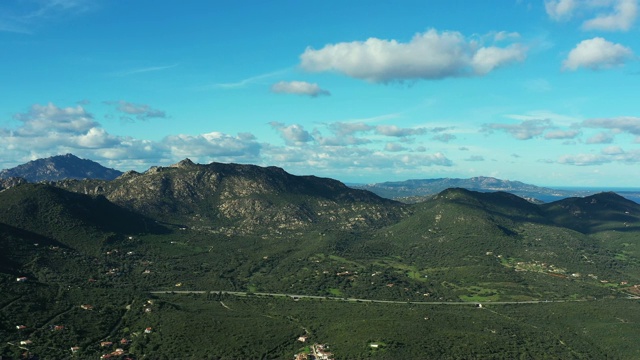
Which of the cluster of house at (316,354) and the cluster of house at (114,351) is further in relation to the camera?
the cluster of house at (316,354)

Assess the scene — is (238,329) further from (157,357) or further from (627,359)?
(627,359)

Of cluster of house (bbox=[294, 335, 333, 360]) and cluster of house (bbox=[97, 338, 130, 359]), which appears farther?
cluster of house (bbox=[294, 335, 333, 360])

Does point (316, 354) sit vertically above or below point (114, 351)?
below

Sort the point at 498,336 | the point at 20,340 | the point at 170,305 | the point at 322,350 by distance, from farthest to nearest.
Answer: the point at 170,305 → the point at 498,336 → the point at 322,350 → the point at 20,340

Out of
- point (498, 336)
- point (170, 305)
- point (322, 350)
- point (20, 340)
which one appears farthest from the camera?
point (170, 305)

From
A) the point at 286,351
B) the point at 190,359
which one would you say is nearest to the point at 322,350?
the point at 286,351

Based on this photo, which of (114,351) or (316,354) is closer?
(114,351)

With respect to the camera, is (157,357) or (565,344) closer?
(157,357)

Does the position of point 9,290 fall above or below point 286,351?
above

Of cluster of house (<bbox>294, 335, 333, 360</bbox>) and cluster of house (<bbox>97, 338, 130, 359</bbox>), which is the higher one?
cluster of house (<bbox>97, 338, 130, 359</bbox>)

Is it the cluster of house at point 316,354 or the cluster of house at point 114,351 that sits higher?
the cluster of house at point 114,351
